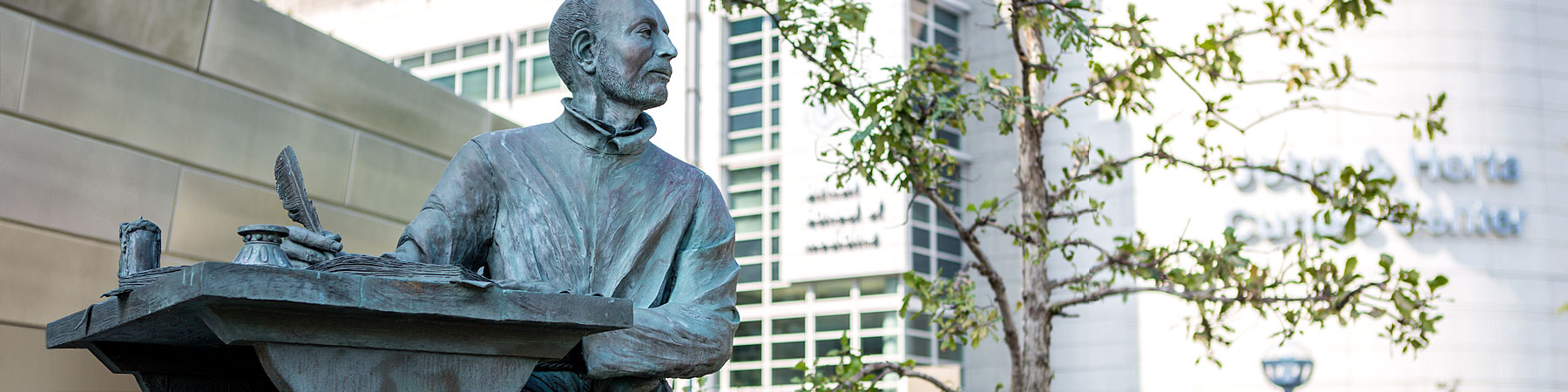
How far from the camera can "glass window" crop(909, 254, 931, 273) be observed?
26.3 meters

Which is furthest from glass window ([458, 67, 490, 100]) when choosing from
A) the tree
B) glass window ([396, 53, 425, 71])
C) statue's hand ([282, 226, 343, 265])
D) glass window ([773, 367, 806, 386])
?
statue's hand ([282, 226, 343, 265])

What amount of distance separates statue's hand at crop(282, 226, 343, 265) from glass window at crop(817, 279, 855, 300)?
2482cm

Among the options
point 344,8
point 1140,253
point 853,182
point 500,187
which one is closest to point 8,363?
point 500,187

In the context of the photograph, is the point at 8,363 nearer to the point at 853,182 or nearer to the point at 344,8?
the point at 853,182

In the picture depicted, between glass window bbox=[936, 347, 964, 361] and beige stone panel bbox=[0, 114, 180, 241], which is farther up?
glass window bbox=[936, 347, 964, 361]

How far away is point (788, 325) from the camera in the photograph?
27094 millimetres

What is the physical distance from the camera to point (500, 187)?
7.50 ft

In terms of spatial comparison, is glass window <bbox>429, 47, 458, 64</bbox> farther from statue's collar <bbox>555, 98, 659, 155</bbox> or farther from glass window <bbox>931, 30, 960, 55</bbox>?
statue's collar <bbox>555, 98, 659, 155</bbox>

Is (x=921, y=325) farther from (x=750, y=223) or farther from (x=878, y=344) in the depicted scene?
(x=750, y=223)

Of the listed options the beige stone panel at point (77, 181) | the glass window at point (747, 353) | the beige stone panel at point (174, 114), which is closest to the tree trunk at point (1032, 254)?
the beige stone panel at point (174, 114)

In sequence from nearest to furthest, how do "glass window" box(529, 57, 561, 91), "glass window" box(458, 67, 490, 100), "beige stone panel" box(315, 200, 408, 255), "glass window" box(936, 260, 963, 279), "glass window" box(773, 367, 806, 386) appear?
"beige stone panel" box(315, 200, 408, 255) < "glass window" box(529, 57, 561, 91) < "glass window" box(773, 367, 806, 386) < "glass window" box(936, 260, 963, 279) < "glass window" box(458, 67, 490, 100)

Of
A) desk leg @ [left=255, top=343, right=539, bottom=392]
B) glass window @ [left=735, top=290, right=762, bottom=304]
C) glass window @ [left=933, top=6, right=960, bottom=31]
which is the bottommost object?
desk leg @ [left=255, top=343, right=539, bottom=392]

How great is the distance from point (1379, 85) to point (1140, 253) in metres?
20.9

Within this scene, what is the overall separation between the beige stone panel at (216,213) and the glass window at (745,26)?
21.4 m
